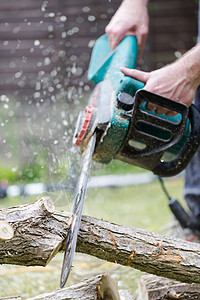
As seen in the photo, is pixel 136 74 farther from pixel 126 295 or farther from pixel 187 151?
pixel 126 295

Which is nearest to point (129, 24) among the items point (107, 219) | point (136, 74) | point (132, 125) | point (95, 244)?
point (136, 74)

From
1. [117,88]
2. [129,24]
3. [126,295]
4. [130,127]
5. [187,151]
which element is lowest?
[126,295]

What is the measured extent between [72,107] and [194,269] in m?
4.61

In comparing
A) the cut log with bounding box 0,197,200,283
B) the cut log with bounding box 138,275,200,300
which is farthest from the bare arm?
the cut log with bounding box 138,275,200,300

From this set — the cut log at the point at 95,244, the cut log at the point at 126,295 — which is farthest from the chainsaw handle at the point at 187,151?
the cut log at the point at 126,295

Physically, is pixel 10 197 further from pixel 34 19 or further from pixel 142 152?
pixel 34 19

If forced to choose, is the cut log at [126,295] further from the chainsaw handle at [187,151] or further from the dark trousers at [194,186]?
the dark trousers at [194,186]

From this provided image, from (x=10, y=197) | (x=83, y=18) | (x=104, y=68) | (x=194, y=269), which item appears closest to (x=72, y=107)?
(x=83, y=18)

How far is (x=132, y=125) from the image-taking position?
1320mm

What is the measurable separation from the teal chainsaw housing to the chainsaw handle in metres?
0.04

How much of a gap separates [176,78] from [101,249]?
0.67m

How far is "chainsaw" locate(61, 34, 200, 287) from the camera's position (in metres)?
1.31

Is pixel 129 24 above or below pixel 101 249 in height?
above

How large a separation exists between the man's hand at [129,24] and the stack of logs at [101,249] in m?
0.88
